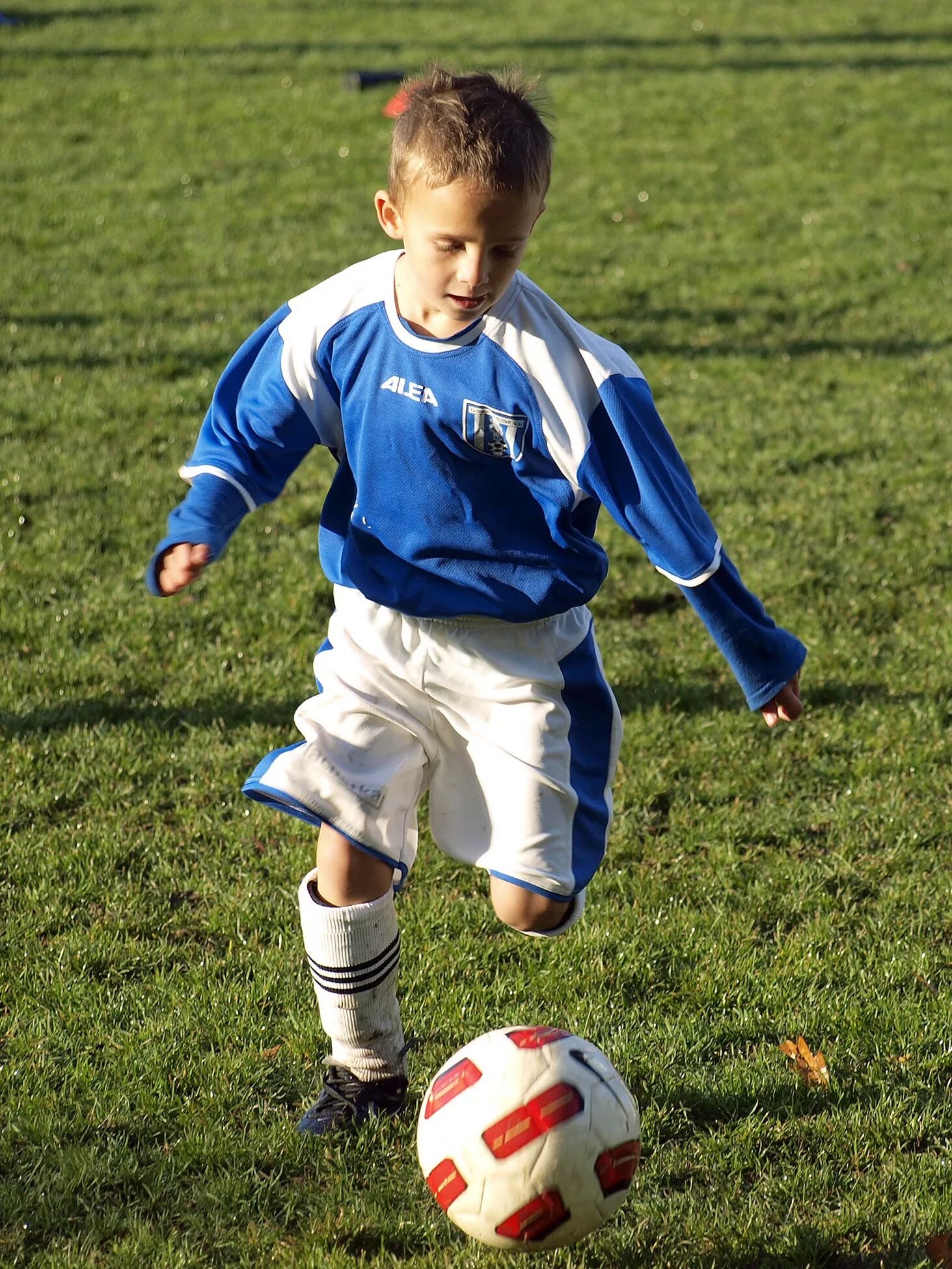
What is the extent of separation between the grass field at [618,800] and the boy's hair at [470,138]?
1.98 metres

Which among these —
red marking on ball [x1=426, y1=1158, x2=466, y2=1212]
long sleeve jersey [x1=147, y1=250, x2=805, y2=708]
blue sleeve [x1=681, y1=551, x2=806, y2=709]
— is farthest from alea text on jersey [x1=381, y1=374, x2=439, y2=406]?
red marking on ball [x1=426, y1=1158, x2=466, y2=1212]

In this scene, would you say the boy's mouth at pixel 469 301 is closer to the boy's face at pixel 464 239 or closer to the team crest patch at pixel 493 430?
the boy's face at pixel 464 239

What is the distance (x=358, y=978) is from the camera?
3061 mm

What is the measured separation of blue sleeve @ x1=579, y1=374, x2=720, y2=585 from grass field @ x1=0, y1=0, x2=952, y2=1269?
4.24ft

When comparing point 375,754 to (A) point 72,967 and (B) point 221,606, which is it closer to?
(A) point 72,967

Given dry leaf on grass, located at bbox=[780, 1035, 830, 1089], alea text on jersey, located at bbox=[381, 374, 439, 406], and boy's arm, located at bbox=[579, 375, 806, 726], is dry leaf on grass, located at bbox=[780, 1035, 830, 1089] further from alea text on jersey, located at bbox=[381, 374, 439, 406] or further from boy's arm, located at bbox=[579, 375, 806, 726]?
alea text on jersey, located at bbox=[381, 374, 439, 406]

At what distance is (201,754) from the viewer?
4.54 m

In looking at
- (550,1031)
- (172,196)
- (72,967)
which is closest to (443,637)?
(550,1031)

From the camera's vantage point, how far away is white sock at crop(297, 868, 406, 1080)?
304cm

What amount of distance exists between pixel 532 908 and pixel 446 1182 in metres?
0.62

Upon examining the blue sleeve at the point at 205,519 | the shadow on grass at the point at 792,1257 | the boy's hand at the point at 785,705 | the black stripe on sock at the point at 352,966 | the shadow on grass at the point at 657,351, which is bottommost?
the shadow on grass at the point at 657,351

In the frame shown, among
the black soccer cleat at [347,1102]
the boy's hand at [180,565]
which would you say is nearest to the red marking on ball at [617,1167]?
the black soccer cleat at [347,1102]

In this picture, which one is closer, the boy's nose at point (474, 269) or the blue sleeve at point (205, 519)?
the boy's nose at point (474, 269)

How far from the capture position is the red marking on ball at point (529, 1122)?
265 centimetres
